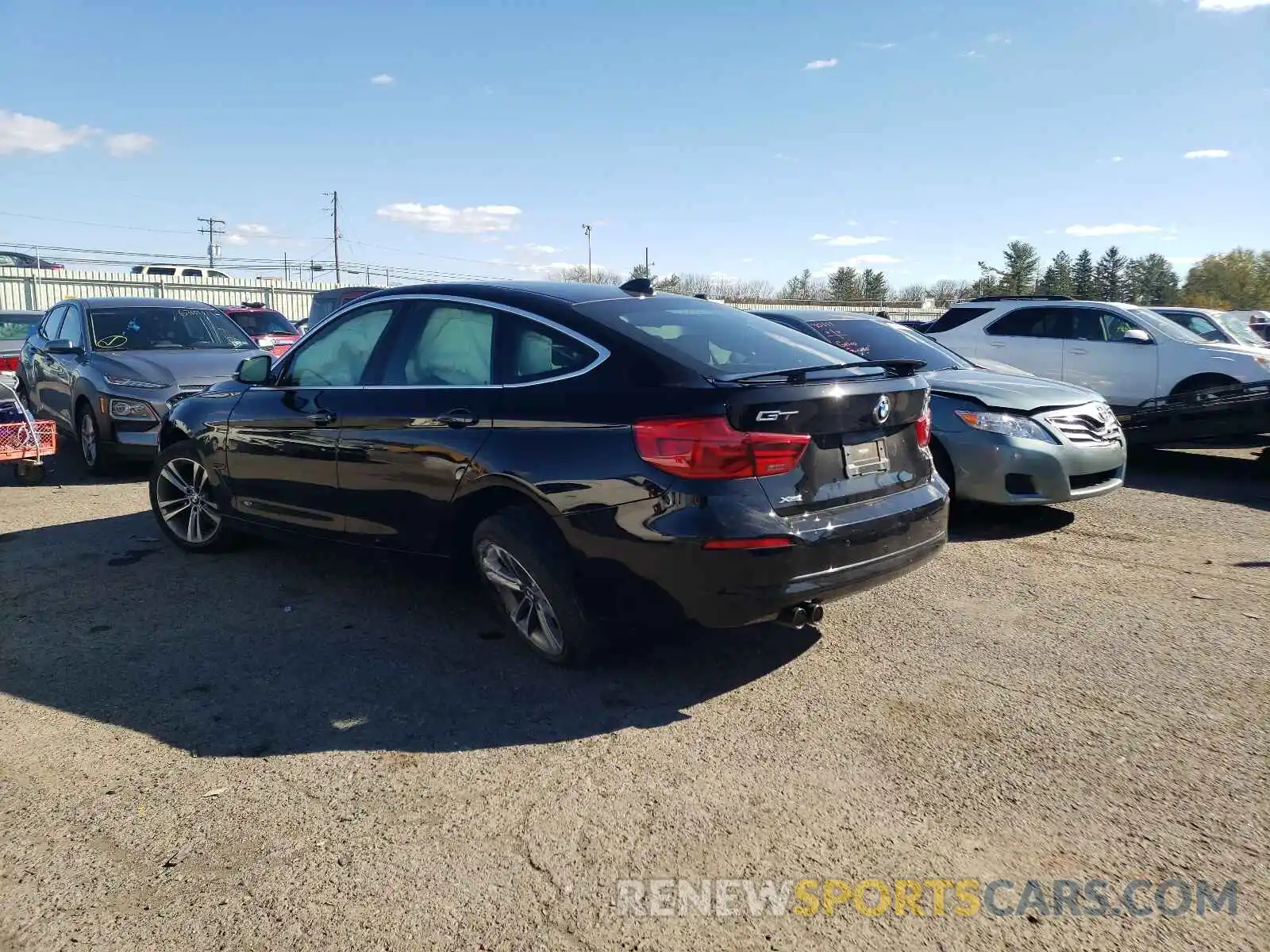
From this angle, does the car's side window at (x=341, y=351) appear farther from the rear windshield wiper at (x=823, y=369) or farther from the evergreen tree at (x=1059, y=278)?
the evergreen tree at (x=1059, y=278)

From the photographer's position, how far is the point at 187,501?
236 inches

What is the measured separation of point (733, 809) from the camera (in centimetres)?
297

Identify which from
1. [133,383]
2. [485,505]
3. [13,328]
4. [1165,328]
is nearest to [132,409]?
[133,383]

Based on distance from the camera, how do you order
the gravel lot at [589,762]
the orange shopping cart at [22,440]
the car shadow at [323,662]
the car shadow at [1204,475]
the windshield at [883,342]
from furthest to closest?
the car shadow at [1204,475]
the orange shopping cart at [22,440]
the windshield at [883,342]
the car shadow at [323,662]
the gravel lot at [589,762]

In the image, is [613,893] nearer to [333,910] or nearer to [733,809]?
[733,809]

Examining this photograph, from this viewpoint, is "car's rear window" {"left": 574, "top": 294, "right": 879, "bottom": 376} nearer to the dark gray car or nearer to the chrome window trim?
the chrome window trim

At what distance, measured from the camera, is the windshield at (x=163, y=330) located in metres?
9.19

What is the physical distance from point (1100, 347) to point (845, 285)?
43405mm

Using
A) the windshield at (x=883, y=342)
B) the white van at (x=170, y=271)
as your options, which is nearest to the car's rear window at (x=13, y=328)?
the windshield at (x=883, y=342)

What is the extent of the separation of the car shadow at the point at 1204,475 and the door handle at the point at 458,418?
672cm

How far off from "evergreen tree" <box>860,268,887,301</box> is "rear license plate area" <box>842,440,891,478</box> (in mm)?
46208

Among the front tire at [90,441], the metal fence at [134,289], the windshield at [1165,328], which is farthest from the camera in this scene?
the metal fence at [134,289]

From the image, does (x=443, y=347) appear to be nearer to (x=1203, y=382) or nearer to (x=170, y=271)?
(x=1203, y=382)

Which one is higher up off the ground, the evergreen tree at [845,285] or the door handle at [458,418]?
the evergreen tree at [845,285]
